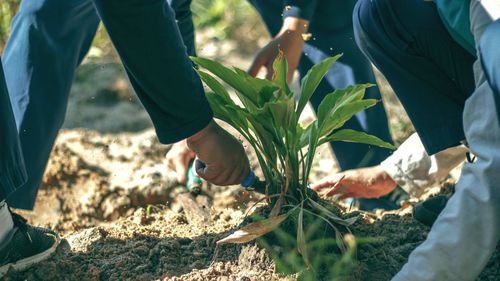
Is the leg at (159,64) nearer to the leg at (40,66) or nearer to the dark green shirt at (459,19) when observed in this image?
the dark green shirt at (459,19)

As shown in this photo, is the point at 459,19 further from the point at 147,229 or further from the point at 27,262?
the point at 27,262

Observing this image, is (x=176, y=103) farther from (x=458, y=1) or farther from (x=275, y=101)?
(x=458, y=1)

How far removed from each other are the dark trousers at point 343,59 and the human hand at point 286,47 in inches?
7.6

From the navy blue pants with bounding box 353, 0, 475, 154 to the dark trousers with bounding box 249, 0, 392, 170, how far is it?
2.17 feet

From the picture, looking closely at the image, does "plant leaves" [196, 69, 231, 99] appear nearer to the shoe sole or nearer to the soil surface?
the soil surface

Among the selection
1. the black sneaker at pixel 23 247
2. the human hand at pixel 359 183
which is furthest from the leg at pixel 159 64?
the human hand at pixel 359 183

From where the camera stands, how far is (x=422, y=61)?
2748 millimetres

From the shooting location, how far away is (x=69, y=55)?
10.3 ft

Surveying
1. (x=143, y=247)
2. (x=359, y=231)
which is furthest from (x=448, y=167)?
(x=143, y=247)

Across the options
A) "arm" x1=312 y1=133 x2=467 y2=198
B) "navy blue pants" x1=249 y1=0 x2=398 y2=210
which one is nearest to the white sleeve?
"arm" x1=312 y1=133 x2=467 y2=198

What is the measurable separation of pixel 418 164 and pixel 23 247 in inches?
52.5

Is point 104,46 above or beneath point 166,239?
beneath

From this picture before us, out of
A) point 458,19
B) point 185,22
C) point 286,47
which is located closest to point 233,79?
point 458,19

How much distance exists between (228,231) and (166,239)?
0.20 m
